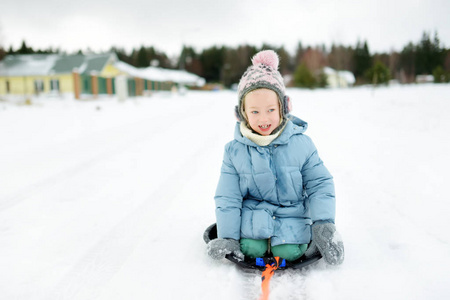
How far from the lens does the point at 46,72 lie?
27.5 metres

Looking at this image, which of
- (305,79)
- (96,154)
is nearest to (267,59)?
(96,154)

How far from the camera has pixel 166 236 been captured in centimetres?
218

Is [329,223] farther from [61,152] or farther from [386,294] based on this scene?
[61,152]

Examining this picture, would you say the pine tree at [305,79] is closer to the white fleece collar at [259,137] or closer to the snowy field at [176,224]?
the snowy field at [176,224]

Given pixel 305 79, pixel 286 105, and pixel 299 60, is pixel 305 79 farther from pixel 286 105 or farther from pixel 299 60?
pixel 299 60

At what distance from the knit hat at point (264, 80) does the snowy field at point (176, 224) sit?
94 cm

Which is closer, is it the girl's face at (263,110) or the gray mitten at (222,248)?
the gray mitten at (222,248)

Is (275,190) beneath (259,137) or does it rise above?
beneath

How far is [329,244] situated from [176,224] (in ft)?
3.73

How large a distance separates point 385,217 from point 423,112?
6.75 metres

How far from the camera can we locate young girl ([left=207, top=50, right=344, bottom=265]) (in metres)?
1.81

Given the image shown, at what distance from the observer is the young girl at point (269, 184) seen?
1811 mm

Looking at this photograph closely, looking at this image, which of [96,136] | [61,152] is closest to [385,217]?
[61,152]

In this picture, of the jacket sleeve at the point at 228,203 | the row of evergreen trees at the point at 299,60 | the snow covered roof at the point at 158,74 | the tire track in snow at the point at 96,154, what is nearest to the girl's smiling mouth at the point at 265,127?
the jacket sleeve at the point at 228,203
